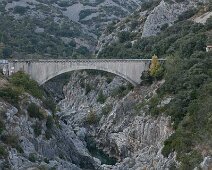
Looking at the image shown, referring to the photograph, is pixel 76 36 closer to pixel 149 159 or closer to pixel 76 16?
pixel 76 16

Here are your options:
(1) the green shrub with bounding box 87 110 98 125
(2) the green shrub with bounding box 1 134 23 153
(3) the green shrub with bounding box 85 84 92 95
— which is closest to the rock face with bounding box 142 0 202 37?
(3) the green shrub with bounding box 85 84 92 95

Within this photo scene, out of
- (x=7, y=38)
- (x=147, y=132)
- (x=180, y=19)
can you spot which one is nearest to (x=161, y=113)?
(x=147, y=132)

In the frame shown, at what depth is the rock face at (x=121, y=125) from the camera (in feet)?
187

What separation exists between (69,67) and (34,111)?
62.4 ft

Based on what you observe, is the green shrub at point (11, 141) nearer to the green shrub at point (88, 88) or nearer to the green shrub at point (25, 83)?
the green shrub at point (25, 83)

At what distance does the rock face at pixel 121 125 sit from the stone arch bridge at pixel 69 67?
266cm

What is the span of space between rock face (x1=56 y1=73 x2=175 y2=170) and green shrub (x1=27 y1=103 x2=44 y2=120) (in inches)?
322

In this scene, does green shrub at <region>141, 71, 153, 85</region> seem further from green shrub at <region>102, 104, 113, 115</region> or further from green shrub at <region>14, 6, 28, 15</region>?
green shrub at <region>14, 6, 28, 15</region>

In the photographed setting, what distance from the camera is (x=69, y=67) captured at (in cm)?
7344

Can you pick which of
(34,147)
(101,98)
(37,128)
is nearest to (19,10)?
(101,98)

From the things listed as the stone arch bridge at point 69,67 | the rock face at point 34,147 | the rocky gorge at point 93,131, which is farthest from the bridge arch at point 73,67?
the rock face at point 34,147

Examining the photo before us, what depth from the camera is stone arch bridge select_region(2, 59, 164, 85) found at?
70.5m

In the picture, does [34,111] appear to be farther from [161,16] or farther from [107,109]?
[161,16]

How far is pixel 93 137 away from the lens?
243 feet
